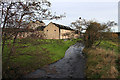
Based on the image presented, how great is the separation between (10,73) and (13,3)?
16.4 feet

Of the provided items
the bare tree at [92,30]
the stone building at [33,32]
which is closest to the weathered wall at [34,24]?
the stone building at [33,32]

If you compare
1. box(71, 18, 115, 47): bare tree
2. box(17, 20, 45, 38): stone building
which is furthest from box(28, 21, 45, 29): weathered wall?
box(71, 18, 115, 47): bare tree

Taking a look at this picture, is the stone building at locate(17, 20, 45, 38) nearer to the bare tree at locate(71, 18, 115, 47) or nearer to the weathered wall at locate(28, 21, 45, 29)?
the weathered wall at locate(28, 21, 45, 29)

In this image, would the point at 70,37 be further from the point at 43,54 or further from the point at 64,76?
the point at 43,54

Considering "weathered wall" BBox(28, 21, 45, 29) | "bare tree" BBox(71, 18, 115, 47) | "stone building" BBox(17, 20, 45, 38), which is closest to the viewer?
"stone building" BBox(17, 20, 45, 38)

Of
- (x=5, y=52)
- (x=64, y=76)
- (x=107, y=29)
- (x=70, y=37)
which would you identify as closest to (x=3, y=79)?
(x=5, y=52)

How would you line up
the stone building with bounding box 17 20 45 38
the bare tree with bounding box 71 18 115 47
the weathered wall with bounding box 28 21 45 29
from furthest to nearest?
the bare tree with bounding box 71 18 115 47 → the weathered wall with bounding box 28 21 45 29 → the stone building with bounding box 17 20 45 38

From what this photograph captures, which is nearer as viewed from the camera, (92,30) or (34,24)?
(34,24)

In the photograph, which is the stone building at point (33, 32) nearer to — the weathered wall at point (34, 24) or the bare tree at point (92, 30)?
the weathered wall at point (34, 24)

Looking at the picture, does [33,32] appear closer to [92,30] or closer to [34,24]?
[34,24]

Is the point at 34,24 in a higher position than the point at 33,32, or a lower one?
higher

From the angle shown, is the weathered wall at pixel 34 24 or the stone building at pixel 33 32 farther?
the weathered wall at pixel 34 24

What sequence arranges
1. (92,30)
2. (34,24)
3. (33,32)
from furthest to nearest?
(92,30) < (34,24) < (33,32)

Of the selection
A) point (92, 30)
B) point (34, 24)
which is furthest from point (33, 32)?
point (92, 30)
